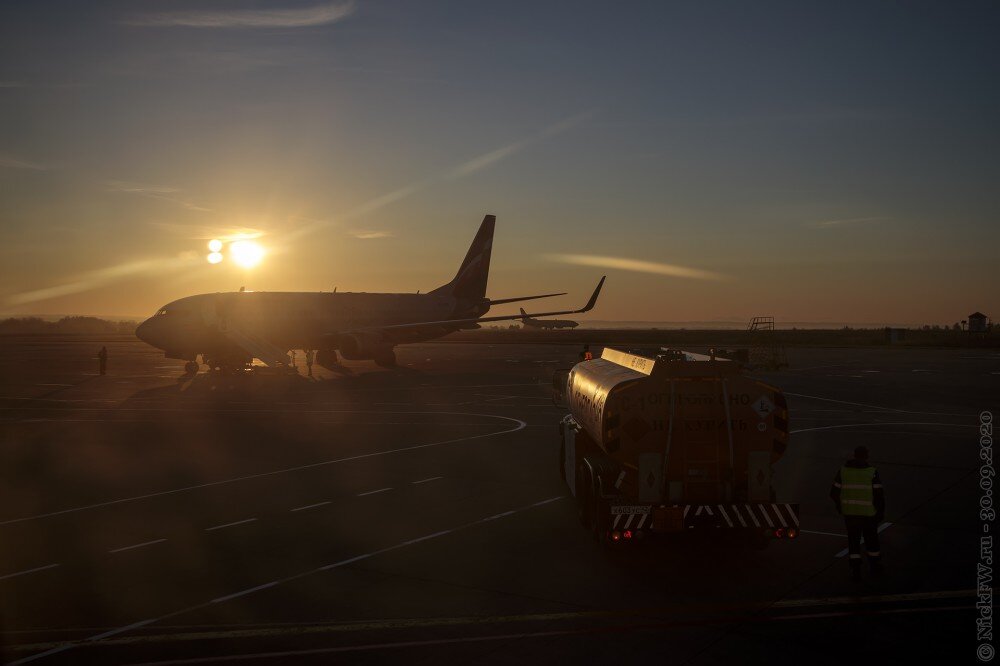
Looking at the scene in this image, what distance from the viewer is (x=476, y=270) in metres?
66.8

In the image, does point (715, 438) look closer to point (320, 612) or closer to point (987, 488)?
point (320, 612)

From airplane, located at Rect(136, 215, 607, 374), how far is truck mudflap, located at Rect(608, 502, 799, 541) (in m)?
39.2

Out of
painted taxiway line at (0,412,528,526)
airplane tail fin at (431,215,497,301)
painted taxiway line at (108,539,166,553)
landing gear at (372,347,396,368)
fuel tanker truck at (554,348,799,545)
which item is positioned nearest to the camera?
fuel tanker truck at (554,348,799,545)

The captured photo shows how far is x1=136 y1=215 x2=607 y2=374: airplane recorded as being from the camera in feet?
168

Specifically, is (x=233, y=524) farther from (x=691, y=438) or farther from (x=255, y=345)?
(x=255, y=345)

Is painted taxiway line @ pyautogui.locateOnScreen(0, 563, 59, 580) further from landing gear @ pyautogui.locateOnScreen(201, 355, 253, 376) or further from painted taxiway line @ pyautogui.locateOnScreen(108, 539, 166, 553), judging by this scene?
landing gear @ pyautogui.locateOnScreen(201, 355, 253, 376)

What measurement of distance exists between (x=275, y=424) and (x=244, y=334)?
23.4m

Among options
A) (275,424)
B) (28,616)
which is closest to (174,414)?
(275,424)

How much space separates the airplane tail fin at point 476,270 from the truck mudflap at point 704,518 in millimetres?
53245

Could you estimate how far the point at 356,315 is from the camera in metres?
58.9

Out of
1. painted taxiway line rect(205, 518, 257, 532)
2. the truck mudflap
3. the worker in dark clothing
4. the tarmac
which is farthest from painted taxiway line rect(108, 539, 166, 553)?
the worker in dark clothing

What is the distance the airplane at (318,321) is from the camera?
168 feet

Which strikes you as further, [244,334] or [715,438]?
[244,334]

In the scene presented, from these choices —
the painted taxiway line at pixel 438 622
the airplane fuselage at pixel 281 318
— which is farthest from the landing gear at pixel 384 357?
the painted taxiway line at pixel 438 622
